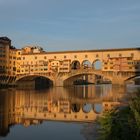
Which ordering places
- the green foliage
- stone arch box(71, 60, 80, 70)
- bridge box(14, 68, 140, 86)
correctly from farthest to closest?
stone arch box(71, 60, 80, 70)
bridge box(14, 68, 140, 86)
the green foliage

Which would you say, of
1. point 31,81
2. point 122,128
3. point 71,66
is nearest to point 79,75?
point 71,66

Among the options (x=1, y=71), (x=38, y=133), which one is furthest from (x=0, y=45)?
(x=38, y=133)

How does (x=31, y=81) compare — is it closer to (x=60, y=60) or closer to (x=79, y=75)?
(x=60, y=60)

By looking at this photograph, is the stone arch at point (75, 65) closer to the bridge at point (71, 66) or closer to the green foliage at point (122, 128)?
the bridge at point (71, 66)

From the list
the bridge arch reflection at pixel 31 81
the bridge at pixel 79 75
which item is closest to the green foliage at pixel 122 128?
the bridge at pixel 79 75

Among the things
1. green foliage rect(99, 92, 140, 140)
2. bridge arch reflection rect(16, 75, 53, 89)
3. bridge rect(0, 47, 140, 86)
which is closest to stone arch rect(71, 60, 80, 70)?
bridge rect(0, 47, 140, 86)

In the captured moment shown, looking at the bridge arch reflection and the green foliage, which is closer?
the green foliage

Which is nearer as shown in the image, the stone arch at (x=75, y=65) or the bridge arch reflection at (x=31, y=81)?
the stone arch at (x=75, y=65)

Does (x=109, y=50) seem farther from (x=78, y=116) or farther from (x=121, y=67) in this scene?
(x=78, y=116)

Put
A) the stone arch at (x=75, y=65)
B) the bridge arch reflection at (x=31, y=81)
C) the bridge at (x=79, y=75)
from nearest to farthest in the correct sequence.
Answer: the bridge at (x=79, y=75) → the stone arch at (x=75, y=65) → the bridge arch reflection at (x=31, y=81)

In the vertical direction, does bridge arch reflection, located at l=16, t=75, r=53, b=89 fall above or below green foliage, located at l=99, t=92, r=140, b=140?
above

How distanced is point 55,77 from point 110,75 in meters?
15.5

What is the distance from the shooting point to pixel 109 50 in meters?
85.5

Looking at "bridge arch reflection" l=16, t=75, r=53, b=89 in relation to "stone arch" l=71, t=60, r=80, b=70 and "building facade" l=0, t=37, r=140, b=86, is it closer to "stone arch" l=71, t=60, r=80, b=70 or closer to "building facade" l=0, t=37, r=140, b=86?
"building facade" l=0, t=37, r=140, b=86
